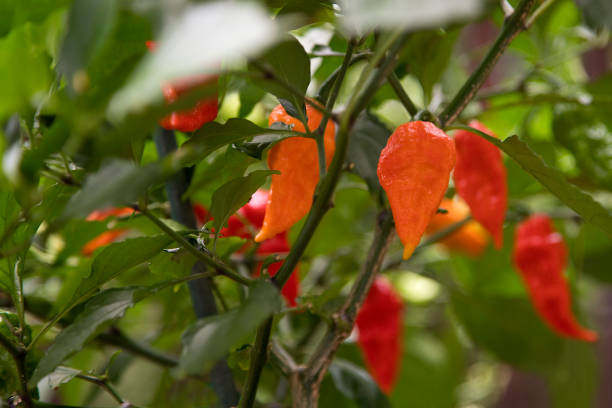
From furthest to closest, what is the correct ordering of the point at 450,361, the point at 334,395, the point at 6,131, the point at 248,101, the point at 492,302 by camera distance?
the point at 450,361
the point at 492,302
the point at 334,395
the point at 248,101
the point at 6,131

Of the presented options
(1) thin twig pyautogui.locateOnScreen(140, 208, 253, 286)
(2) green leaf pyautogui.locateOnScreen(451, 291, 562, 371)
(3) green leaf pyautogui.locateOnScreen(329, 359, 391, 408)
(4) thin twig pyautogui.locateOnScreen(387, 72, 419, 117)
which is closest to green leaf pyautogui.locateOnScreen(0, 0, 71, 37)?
(1) thin twig pyautogui.locateOnScreen(140, 208, 253, 286)

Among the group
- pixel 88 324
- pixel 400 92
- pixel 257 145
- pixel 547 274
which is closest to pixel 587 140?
pixel 547 274

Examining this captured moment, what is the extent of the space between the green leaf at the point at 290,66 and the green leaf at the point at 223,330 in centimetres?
11

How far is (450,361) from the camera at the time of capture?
1039 millimetres

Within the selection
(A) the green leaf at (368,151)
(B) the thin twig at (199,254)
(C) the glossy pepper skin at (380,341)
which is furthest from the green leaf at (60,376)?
(C) the glossy pepper skin at (380,341)

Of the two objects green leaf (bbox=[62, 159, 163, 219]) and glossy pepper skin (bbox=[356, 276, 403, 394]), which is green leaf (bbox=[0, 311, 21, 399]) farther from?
glossy pepper skin (bbox=[356, 276, 403, 394])

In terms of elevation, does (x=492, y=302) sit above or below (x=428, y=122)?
below

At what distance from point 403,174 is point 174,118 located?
0.15 meters

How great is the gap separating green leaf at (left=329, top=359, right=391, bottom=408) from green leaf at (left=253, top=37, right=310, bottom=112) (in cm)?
30

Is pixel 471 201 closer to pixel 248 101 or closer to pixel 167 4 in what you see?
pixel 248 101

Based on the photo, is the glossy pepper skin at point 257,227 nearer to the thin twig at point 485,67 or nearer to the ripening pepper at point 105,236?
the ripening pepper at point 105,236

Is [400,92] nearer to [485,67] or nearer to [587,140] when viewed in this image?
[485,67]

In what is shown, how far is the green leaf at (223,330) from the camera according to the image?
235mm

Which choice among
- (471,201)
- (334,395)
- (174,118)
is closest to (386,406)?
(334,395)
